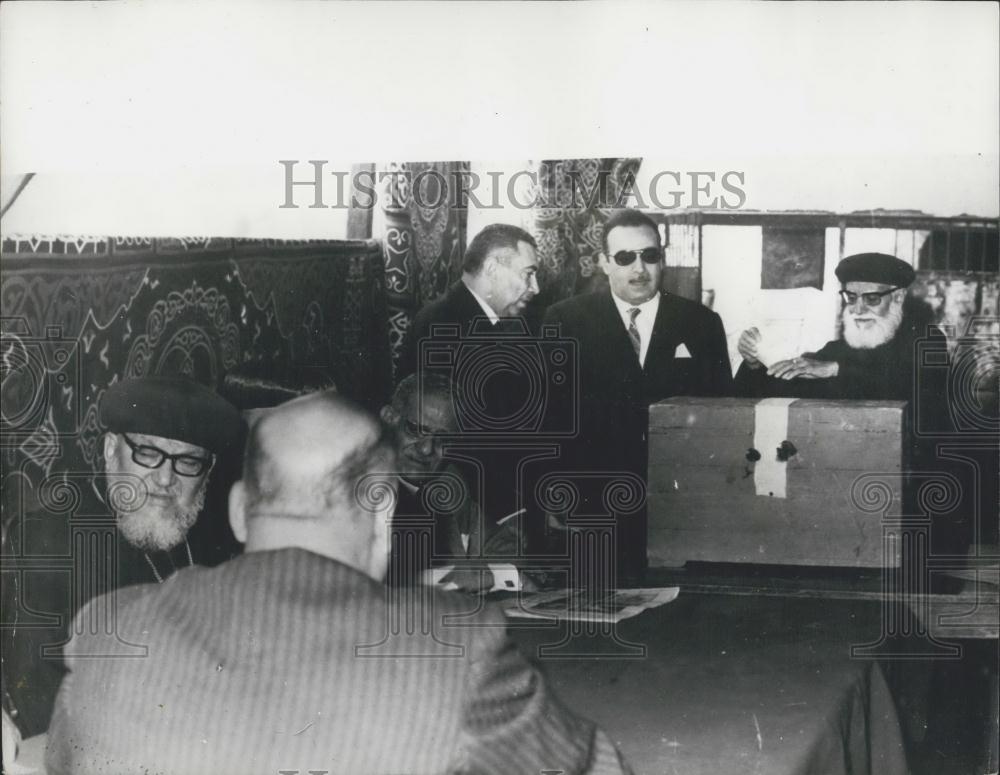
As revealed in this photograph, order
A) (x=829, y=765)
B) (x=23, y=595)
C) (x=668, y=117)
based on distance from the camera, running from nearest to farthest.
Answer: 1. (x=829, y=765)
2. (x=668, y=117)
3. (x=23, y=595)

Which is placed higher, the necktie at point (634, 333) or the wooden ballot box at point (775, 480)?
the necktie at point (634, 333)

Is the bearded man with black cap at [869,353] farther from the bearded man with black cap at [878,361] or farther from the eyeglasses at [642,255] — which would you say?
the eyeglasses at [642,255]

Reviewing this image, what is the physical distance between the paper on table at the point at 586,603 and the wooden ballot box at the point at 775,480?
0.12 metres

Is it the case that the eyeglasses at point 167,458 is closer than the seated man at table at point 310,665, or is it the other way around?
the seated man at table at point 310,665

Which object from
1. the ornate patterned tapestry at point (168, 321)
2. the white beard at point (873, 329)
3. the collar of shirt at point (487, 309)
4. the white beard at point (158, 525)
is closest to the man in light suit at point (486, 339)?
the collar of shirt at point (487, 309)

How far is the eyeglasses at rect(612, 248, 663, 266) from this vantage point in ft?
7.46

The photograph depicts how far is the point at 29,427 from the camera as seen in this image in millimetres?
2342

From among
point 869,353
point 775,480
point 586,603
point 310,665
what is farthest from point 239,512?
point 869,353

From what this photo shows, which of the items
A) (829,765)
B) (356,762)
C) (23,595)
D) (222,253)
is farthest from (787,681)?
(23,595)

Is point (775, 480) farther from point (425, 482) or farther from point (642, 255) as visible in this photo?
point (425, 482)

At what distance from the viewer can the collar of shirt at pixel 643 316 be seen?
7.49 ft

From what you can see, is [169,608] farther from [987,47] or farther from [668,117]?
[987,47]

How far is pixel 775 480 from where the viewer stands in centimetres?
229

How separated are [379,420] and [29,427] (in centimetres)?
72
